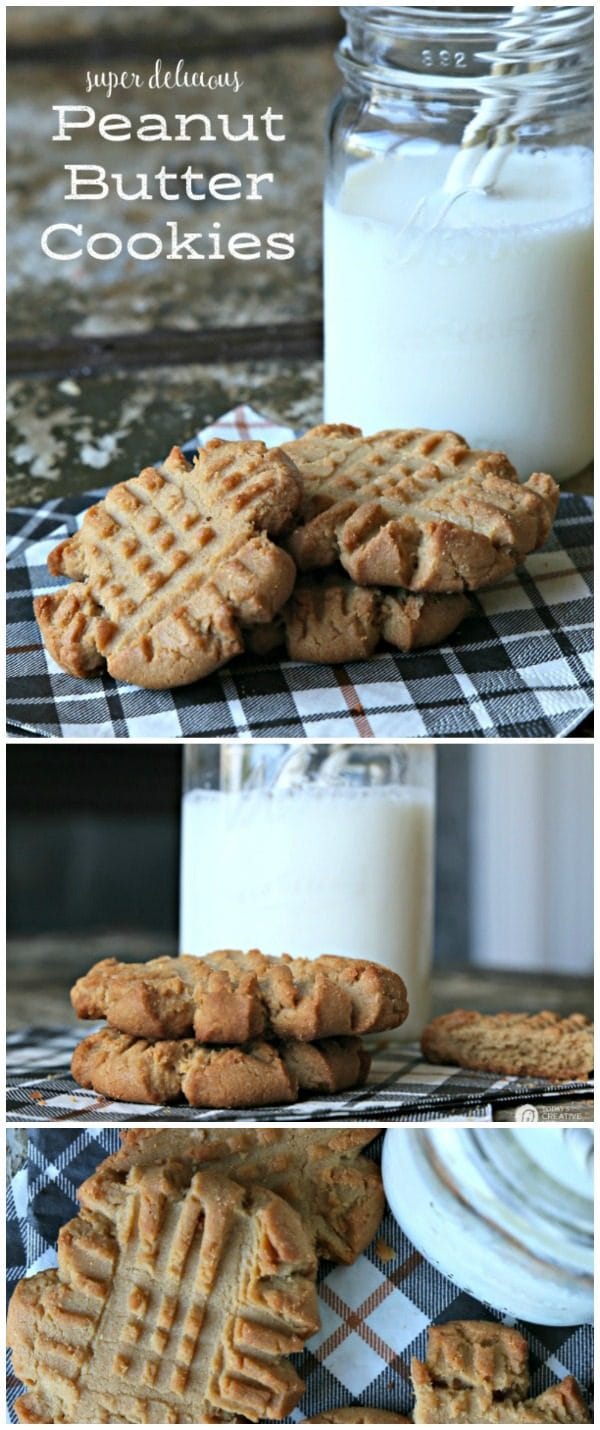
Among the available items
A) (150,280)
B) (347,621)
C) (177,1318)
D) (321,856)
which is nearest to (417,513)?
(347,621)

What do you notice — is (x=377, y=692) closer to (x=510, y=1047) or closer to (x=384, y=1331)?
(x=510, y=1047)

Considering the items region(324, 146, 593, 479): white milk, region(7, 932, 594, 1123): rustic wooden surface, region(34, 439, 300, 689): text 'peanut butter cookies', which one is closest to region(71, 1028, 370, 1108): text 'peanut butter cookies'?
region(34, 439, 300, 689): text 'peanut butter cookies'

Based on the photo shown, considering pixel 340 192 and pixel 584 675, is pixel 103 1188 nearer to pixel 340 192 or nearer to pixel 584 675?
pixel 584 675

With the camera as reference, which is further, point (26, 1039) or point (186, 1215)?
point (26, 1039)

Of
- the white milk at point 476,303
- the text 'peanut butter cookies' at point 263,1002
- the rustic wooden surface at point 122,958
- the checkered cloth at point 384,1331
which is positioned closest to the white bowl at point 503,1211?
the checkered cloth at point 384,1331

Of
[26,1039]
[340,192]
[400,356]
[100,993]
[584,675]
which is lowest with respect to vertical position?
[26,1039]

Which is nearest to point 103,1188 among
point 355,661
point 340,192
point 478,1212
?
point 478,1212

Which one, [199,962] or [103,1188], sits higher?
[199,962]
